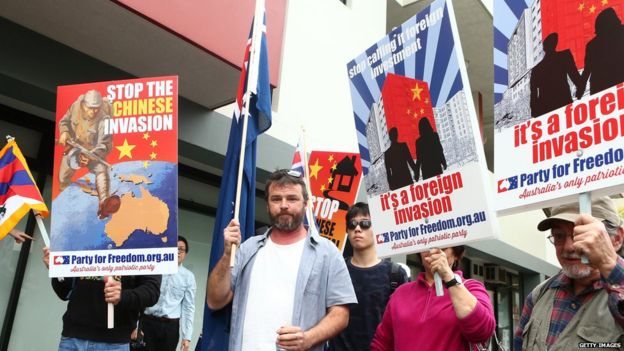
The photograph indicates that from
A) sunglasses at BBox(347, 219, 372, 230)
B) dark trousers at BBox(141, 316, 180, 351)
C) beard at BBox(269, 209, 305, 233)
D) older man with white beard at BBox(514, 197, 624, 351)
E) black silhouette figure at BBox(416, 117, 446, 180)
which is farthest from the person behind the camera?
dark trousers at BBox(141, 316, 180, 351)

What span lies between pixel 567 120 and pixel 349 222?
86.9 inches

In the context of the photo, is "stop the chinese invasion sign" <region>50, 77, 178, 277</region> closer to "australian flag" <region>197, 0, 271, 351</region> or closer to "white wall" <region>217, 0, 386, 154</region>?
"australian flag" <region>197, 0, 271, 351</region>

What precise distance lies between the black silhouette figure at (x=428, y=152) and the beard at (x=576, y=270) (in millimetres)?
697

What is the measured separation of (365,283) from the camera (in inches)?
142

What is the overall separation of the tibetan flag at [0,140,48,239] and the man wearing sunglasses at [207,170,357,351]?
1.46 metres

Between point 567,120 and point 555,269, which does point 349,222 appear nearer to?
point 567,120

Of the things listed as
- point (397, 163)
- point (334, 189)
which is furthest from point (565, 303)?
point (334, 189)

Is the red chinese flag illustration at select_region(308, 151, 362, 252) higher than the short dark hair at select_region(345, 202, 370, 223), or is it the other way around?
the red chinese flag illustration at select_region(308, 151, 362, 252)

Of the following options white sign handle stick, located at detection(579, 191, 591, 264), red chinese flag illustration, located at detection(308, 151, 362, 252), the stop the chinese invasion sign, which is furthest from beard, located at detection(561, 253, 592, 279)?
red chinese flag illustration, located at detection(308, 151, 362, 252)

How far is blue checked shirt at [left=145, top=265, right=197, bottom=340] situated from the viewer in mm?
5684

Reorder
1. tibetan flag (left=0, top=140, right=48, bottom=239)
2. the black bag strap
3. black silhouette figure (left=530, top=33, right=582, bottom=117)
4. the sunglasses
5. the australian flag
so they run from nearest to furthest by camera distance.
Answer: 1. black silhouette figure (left=530, top=33, right=582, bottom=117)
2. the australian flag
3. tibetan flag (left=0, top=140, right=48, bottom=239)
4. the black bag strap
5. the sunglasses

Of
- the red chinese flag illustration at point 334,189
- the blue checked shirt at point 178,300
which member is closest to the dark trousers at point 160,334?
the blue checked shirt at point 178,300

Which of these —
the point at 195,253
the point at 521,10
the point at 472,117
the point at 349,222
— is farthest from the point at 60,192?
the point at 195,253

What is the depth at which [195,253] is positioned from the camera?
7121 mm
